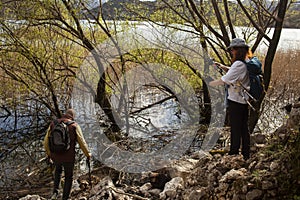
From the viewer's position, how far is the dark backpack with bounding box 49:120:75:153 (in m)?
4.78

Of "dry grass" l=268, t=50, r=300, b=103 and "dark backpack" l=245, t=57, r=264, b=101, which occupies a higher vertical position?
"dark backpack" l=245, t=57, r=264, b=101

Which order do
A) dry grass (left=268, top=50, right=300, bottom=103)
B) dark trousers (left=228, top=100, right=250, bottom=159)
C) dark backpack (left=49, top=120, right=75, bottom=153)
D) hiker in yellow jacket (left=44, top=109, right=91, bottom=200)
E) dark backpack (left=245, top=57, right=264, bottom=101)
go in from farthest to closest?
1. dry grass (left=268, top=50, right=300, bottom=103)
2. hiker in yellow jacket (left=44, top=109, right=91, bottom=200)
3. dark backpack (left=49, top=120, right=75, bottom=153)
4. dark trousers (left=228, top=100, right=250, bottom=159)
5. dark backpack (left=245, top=57, right=264, bottom=101)

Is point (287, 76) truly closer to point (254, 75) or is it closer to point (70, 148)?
point (254, 75)

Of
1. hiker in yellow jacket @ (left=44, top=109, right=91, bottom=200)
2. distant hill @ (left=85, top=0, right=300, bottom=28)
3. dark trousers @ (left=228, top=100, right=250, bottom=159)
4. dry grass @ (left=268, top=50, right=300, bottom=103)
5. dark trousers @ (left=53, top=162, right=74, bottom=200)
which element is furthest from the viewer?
dry grass @ (left=268, top=50, right=300, bottom=103)

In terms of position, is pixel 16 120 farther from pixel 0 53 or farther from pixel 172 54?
pixel 172 54

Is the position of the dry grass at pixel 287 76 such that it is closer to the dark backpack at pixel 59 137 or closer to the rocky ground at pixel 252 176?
the rocky ground at pixel 252 176

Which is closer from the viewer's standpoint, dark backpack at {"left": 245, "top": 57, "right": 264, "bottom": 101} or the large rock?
dark backpack at {"left": 245, "top": 57, "right": 264, "bottom": 101}

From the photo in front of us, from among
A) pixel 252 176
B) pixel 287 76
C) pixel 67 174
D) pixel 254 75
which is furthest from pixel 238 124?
pixel 287 76

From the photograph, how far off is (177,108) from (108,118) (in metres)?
1.87

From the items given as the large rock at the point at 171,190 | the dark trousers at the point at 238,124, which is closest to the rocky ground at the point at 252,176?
the large rock at the point at 171,190

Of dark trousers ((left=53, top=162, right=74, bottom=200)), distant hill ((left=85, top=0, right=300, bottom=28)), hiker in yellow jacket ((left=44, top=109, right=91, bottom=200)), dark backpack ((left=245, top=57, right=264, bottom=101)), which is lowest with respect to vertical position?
dark trousers ((left=53, top=162, right=74, bottom=200))

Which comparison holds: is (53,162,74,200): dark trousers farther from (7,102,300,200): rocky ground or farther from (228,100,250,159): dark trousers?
(228,100,250,159): dark trousers

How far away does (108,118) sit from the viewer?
9758mm

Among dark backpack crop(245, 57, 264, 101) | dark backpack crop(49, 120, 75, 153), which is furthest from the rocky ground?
dark backpack crop(49, 120, 75, 153)
